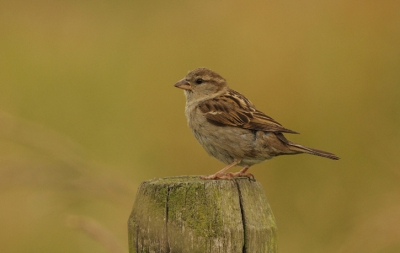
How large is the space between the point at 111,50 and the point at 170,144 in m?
1.94

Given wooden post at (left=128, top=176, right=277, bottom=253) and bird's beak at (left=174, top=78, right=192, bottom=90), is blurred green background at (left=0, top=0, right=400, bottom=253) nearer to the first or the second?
wooden post at (left=128, top=176, right=277, bottom=253)

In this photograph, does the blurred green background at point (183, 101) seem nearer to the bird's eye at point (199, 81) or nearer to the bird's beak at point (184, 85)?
the bird's beak at point (184, 85)

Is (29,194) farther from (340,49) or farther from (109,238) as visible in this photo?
(340,49)

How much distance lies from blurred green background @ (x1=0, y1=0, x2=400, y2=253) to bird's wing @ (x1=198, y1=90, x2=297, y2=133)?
35.3 inches

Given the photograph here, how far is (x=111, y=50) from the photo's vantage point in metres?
8.61

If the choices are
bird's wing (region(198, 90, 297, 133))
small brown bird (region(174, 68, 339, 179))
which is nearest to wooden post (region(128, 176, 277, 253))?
small brown bird (region(174, 68, 339, 179))

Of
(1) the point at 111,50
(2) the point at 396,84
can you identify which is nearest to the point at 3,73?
(1) the point at 111,50

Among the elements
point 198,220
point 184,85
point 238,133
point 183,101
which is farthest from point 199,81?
point 198,220

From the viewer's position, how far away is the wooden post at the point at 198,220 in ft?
9.30

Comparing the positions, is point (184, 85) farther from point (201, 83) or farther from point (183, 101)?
point (183, 101)

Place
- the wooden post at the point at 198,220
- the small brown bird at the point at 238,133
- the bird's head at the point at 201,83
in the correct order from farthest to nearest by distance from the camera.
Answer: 1. the bird's head at the point at 201,83
2. the small brown bird at the point at 238,133
3. the wooden post at the point at 198,220

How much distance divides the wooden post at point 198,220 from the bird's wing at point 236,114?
1887 millimetres

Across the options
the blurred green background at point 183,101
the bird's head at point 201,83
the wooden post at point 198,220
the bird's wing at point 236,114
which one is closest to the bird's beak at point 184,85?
the bird's head at point 201,83

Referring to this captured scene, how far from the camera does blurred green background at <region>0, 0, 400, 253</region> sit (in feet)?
17.4
